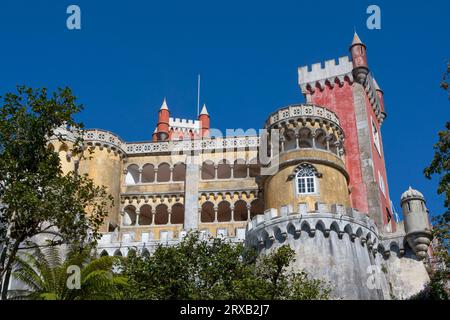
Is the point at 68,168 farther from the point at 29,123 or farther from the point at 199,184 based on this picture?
the point at 29,123

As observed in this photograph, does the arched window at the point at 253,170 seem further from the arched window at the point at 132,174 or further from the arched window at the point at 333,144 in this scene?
the arched window at the point at 132,174

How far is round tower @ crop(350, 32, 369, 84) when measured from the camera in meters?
53.3

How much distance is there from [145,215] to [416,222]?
22.6m

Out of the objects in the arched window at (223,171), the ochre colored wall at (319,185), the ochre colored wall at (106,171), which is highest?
the arched window at (223,171)

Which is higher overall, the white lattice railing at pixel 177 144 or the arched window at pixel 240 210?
the white lattice railing at pixel 177 144

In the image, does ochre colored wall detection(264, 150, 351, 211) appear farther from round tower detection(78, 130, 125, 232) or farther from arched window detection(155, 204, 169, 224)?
round tower detection(78, 130, 125, 232)

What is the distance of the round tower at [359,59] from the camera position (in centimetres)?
5334

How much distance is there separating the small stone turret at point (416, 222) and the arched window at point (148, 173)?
21572 millimetres

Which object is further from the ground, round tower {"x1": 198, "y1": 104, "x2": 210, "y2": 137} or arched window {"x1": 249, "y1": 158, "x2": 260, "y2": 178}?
round tower {"x1": 198, "y1": 104, "x2": 210, "y2": 137}

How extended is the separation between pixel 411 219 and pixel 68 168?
83.2 feet

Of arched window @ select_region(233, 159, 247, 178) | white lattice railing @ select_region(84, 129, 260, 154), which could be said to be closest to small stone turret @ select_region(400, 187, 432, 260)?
white lattice railing @ select_region(84, 129, 260, 154)

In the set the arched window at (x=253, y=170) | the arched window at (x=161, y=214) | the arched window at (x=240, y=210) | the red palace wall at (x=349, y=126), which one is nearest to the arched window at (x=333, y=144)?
the red palace wall at (x=349, y=126)

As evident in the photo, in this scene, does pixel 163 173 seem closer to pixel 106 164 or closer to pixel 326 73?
pixel 106 164

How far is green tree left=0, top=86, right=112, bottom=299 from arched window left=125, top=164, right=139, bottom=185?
77.1 ft
